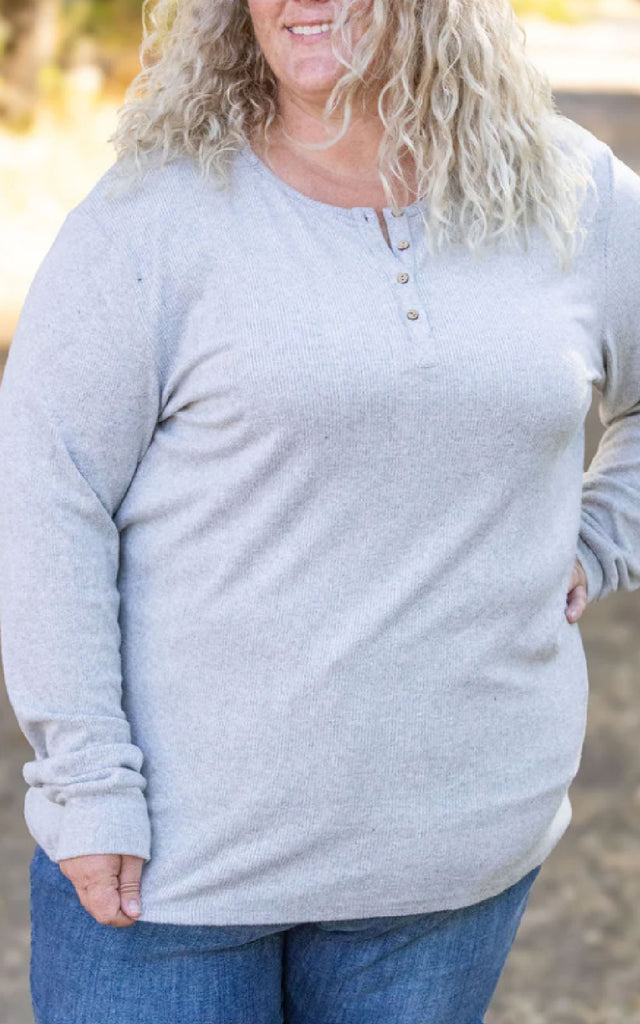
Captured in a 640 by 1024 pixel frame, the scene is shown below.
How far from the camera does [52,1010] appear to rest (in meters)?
1.52

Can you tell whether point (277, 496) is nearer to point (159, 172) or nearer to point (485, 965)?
point (159, 172)

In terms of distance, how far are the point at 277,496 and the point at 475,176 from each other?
1.50 feet

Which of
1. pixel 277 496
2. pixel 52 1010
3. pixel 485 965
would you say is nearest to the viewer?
pixel 277 496

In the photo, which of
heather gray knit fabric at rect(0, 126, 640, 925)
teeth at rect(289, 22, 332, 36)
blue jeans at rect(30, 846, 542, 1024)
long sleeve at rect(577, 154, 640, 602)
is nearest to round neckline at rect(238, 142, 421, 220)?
heather gray knit fabric at rect(0, 126, 640, 925)

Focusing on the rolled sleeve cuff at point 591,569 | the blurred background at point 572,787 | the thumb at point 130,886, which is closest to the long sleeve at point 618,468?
the rolled sleeve cuff at point 591,569

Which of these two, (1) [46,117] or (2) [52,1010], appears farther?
(1) [46,117]

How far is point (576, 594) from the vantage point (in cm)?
176

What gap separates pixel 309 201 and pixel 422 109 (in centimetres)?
19

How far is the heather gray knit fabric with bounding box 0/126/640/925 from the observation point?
4.65 ft

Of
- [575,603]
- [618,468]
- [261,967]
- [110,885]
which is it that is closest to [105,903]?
[110,885]

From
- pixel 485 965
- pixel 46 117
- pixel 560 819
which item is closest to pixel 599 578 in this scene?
pixel 560 819

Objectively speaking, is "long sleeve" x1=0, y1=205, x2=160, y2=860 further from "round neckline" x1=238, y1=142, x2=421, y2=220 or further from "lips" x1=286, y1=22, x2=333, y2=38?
"lips" x1=286, y1=22, x2=333, y2=38

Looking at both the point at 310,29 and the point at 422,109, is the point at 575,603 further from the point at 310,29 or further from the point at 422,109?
the point at 310,29

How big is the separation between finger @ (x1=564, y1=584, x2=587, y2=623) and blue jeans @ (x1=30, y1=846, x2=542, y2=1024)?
0.33 m
